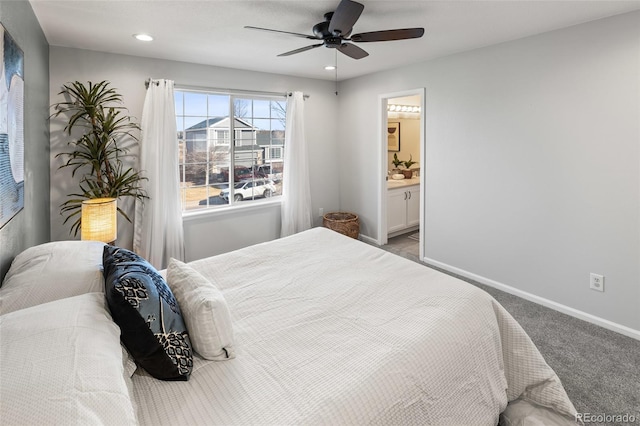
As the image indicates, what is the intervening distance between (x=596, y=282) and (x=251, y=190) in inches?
153

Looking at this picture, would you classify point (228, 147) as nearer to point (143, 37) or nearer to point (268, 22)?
point (143, 37)

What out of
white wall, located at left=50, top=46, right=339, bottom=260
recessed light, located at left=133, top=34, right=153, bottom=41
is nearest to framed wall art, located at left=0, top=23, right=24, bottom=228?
recessed light, located at left=133, top=34, right=153, bottom=41

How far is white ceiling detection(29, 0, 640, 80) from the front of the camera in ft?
7.68

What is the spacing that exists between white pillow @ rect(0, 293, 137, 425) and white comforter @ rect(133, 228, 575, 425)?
0.25 meters

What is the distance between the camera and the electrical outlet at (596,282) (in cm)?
277

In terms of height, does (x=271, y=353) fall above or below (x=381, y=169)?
below

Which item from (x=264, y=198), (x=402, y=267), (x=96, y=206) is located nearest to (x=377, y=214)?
(x=264, y=198)

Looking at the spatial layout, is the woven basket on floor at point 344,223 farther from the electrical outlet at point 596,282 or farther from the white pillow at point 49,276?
the white pillow at point 49,276

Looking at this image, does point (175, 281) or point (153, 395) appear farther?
point (175, 281)

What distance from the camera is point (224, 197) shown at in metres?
4.45

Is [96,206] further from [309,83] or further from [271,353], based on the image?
[309,83]

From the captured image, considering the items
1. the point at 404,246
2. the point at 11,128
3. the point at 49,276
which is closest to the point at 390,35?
the point at 11,128

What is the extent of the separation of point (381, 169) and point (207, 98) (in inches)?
97.8

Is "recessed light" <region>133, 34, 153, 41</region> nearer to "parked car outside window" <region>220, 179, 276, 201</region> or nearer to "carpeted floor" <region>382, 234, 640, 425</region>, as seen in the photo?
"parked car outside window" <region>220, 179, 276, 201</region>
